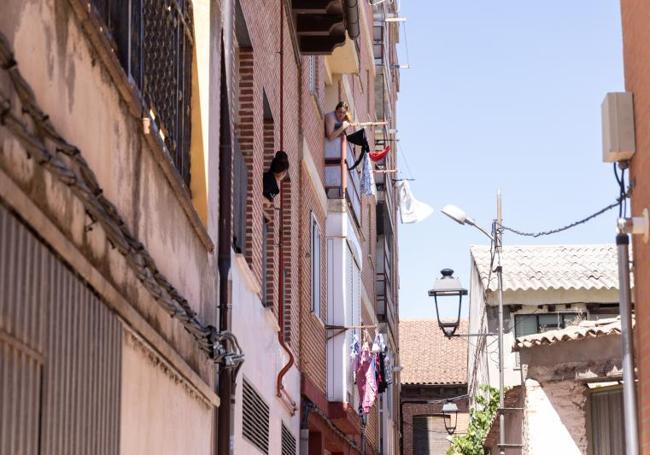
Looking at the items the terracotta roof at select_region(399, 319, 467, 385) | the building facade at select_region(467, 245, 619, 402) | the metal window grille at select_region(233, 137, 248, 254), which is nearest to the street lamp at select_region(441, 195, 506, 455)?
the metal window grille at select_region(233, 137, 248, 254)

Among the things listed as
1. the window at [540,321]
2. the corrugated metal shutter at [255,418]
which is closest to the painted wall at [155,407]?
the corrugated metal shutter at [255,418]

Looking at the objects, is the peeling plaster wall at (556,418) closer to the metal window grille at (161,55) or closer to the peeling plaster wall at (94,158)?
the metal window grille at (161,55)

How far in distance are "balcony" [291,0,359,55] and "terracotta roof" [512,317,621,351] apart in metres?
5.11

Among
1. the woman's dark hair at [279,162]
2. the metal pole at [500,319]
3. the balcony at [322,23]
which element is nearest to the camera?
the woman's dark hair at [279,162]

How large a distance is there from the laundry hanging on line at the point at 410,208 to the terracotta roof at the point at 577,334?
1808cm

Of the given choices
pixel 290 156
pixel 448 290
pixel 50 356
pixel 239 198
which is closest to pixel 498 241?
pixel 448 290

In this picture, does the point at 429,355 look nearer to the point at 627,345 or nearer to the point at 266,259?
the point at 266,259

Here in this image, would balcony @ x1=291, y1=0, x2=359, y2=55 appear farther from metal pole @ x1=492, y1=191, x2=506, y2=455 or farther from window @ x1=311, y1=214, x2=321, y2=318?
metal pole @ x1=492, y1=191, x2=506, y2=455

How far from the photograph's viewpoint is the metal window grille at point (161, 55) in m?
8.70

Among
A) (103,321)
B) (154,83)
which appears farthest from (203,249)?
(103,321)

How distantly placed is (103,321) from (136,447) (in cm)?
140

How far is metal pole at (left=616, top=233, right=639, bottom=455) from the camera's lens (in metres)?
11.2

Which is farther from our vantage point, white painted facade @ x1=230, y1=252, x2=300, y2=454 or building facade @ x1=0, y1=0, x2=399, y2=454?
white painted facade @ x1=230, y1=252, x2=300, y2=454

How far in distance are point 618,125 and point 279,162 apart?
5053 millimetres
